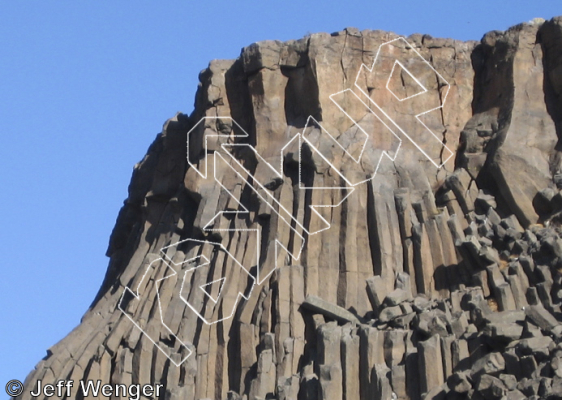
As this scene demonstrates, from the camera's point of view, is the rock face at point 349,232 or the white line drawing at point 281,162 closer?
the rock face at point 349,232

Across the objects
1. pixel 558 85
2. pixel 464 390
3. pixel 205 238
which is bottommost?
pixel 464 390

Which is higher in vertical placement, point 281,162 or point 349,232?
point 281,162

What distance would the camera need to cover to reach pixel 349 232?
126 ft

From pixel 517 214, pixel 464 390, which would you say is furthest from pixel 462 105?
pixel 464 390

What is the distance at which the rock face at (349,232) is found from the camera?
3531 cm

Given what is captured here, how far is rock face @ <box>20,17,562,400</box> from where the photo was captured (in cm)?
3531

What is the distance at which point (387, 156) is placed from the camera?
39.8 meters

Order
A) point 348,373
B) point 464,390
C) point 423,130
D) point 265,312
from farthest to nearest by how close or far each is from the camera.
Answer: point 423,130 → point 265,312 → point 348,373 → point 464,390

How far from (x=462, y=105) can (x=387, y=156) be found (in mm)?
2441

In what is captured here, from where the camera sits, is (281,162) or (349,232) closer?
(349,232)

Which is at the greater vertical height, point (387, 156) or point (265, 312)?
point (387, 156)

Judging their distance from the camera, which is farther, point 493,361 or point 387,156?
point 387,156

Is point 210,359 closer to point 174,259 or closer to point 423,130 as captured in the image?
point 174,259

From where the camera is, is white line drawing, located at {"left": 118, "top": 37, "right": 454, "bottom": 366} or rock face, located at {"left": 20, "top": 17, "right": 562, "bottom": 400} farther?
white line drawing, located at {"left": 118, "top": 37, "right": 454, "bottom": 366}
